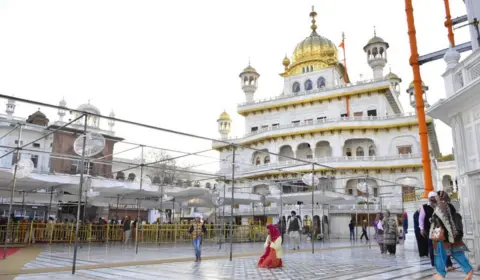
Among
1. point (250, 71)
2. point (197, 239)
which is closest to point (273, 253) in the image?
point (197, 239)

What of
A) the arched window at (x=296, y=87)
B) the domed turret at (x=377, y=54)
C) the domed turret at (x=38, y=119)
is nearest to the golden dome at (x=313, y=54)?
the arched window at (x=296, y=87)

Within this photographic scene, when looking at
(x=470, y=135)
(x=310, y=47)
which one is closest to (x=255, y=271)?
(x=470, y=135)

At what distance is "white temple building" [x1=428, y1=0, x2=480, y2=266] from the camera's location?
848cm

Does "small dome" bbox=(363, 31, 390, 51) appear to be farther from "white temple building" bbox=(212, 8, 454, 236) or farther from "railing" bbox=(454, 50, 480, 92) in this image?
"railing" bbox=(454, 50, 480, 92)

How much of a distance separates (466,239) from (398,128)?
1278 inches

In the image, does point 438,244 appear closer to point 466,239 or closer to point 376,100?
point 466,239

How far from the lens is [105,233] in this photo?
19.5 meters

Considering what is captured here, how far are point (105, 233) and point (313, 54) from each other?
36.3 metres

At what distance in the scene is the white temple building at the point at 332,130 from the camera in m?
37.7

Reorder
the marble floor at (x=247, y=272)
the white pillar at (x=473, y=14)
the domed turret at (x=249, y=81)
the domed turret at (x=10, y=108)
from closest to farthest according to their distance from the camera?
the marble floor at (x=247, y=272), the white pillar at (x=473, y=14), the domed turret at (x=10, y=108), the domed turret at (x=249, y=81)

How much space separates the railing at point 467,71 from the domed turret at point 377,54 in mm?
36059

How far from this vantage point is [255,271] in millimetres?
9086

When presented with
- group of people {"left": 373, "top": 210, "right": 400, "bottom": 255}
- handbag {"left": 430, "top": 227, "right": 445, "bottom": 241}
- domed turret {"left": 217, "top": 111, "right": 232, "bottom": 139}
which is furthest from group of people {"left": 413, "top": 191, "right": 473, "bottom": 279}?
domed turret {"left": 217, "top": 111, "right": 232, "bottom": 139}

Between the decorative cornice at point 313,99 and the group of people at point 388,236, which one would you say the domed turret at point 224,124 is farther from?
the group of people at point 388,236
